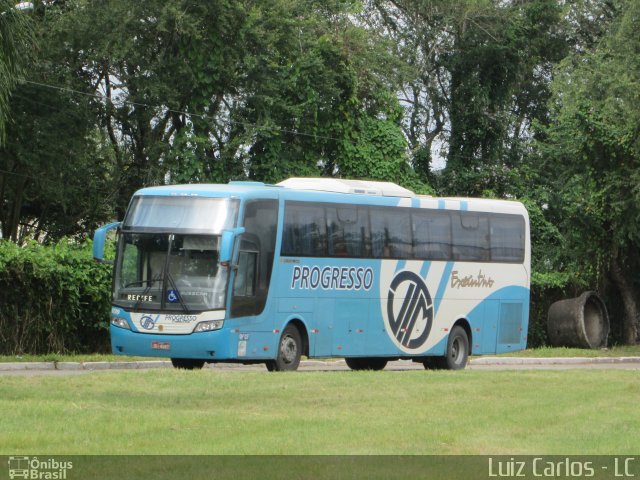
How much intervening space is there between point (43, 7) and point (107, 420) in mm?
33408

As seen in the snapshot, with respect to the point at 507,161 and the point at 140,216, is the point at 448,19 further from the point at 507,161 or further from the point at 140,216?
the point at 140,216

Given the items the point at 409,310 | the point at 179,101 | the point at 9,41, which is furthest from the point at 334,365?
the point at 179,101

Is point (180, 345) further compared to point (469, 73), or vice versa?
point (469, 73)

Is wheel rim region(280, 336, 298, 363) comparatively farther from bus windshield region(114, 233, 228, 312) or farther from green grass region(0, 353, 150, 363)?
green grass region(0, 353, 150, 363)

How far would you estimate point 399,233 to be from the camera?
2638 centimetres

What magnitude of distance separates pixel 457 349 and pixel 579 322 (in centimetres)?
1123

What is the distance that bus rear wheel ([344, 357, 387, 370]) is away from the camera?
2750 centimetres

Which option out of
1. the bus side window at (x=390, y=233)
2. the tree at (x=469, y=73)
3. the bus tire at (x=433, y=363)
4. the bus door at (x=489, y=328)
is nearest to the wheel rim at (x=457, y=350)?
the bus tire at (x=433, y=363)

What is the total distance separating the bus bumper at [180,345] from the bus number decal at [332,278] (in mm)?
2222

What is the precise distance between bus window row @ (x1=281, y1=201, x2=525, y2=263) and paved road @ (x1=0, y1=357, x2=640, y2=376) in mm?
2565

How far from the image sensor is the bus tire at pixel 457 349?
2756cm
